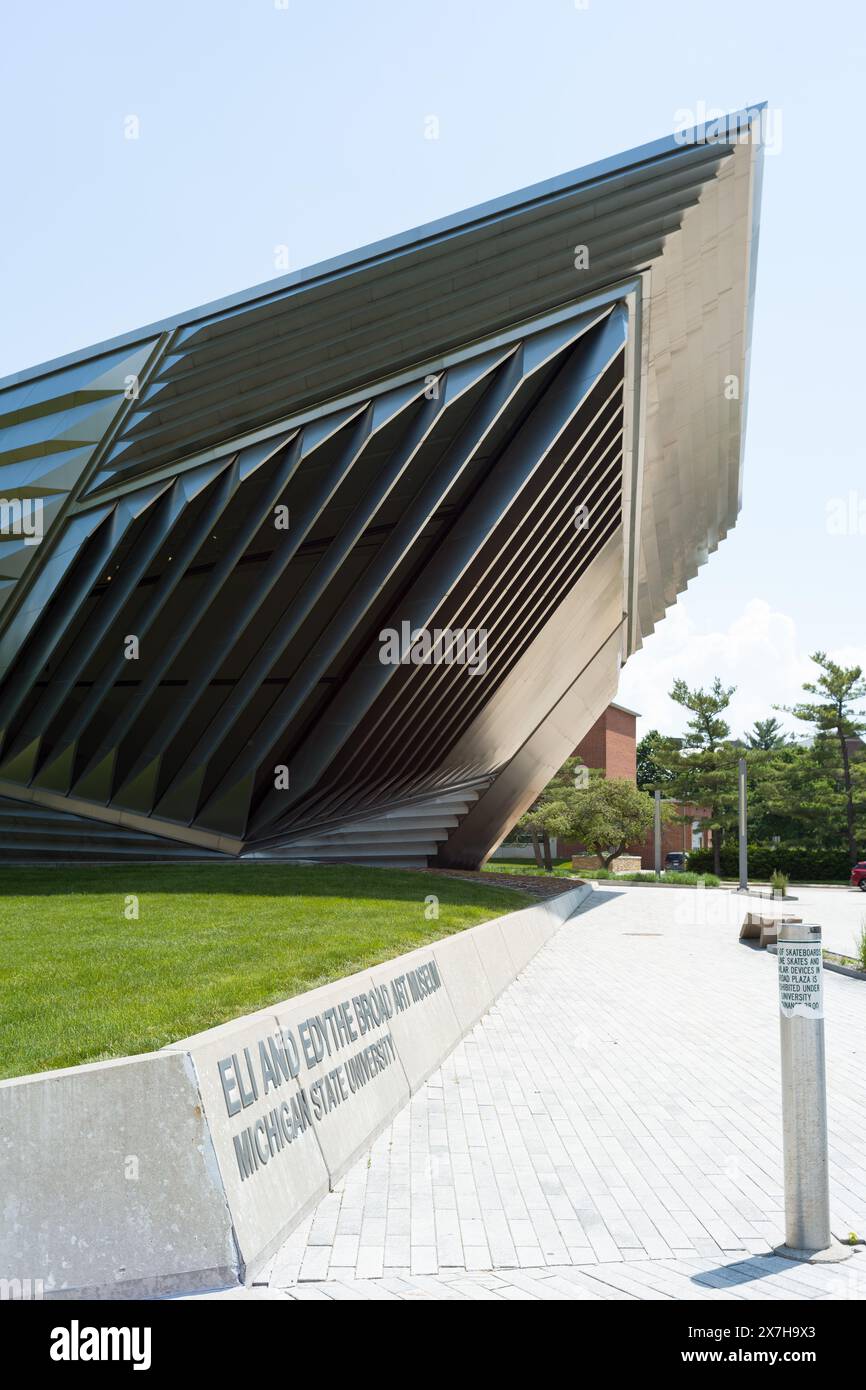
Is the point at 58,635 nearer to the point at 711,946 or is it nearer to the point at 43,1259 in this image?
the point at 711,946

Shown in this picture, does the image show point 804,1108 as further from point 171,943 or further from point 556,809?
point 556,809

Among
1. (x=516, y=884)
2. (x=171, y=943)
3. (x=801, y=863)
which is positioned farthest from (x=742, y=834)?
(x=171, y=943)

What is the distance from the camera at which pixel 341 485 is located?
18016mm

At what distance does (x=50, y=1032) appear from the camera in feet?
18.5

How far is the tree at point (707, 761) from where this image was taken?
53.2 meters

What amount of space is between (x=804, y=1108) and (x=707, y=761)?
50.8 metres

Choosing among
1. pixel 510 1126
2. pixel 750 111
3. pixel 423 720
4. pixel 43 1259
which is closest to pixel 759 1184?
pixel 510 1126

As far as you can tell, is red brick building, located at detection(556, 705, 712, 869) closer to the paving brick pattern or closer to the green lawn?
the green lawn

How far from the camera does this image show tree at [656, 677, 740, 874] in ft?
175

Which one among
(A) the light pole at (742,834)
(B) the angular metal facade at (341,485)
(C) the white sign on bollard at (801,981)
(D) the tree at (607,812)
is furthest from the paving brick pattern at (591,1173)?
(D) the tree at (607,812)

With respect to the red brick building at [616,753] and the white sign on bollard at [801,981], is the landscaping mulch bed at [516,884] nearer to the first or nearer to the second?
the white sign on bollard at [801,981]

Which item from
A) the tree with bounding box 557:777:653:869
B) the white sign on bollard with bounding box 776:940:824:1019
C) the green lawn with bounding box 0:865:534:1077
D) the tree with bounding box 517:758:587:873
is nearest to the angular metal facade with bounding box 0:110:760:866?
the green lawn with bounding box 0:865:534:1077

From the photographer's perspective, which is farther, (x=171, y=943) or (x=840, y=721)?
(x=840, y=721)

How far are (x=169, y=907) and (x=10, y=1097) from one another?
27.1ft
